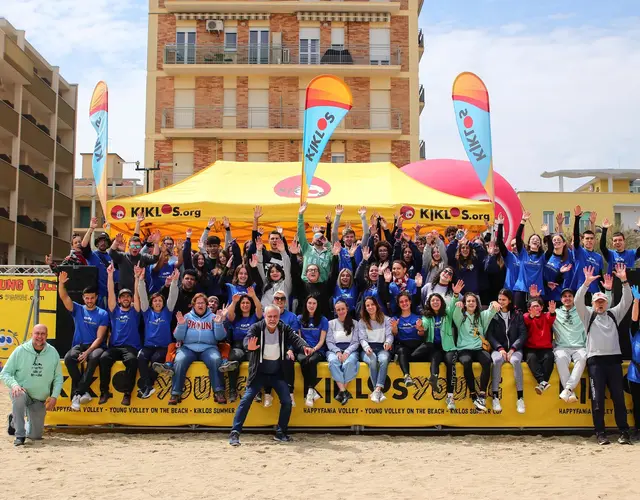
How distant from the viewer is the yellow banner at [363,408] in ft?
28.2

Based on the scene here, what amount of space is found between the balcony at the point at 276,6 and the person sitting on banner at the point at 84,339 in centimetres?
2634

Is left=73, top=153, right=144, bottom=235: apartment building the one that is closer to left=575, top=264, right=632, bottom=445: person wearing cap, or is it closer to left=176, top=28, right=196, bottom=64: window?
left=176, top=28, right=196, bottom=64: window

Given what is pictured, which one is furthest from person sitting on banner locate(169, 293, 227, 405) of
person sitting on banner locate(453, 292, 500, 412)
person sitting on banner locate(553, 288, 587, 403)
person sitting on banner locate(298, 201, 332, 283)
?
person sitting on banner locate(553, 288, 587, 403)

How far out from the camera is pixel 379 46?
33062mm

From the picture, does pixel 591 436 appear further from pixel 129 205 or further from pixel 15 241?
pixel 15 241

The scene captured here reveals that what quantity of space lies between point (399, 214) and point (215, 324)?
424 cm

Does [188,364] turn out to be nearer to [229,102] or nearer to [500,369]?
[500,369]

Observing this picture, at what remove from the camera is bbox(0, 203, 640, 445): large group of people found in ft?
27.2

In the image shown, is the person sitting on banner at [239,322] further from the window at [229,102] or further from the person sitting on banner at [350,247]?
the window at [229,102]

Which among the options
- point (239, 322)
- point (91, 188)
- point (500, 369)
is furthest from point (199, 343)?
point (91, 188)

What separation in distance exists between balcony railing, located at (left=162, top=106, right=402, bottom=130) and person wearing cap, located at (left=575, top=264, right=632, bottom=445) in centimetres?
2484

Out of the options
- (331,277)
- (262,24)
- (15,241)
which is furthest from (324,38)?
(331,277)

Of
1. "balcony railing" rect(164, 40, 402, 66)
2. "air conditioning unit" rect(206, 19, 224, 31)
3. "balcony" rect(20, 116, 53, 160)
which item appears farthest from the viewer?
"air conditioning unit" rect(206, 19, 224, 31)

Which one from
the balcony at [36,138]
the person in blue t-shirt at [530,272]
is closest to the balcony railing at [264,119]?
the balcony at [36,138]
